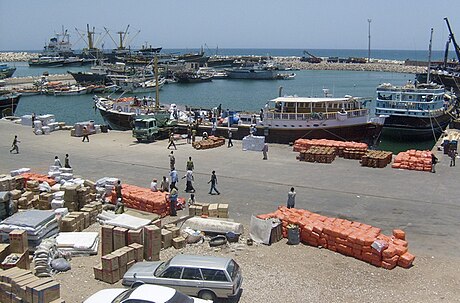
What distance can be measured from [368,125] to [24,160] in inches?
954

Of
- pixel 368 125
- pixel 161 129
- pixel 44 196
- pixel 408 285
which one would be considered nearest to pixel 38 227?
pixel 44 196

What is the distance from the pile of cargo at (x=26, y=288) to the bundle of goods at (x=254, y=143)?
22.2m

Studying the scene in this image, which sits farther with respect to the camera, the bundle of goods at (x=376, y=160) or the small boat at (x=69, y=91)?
the small boat at (x=69, y=91)

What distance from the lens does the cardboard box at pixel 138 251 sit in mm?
14266

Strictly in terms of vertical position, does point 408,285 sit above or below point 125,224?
below

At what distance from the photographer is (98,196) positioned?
21.0 m

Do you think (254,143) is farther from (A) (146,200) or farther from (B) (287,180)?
(A) (146,200)

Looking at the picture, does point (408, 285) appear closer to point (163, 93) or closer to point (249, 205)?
point (249, 205)

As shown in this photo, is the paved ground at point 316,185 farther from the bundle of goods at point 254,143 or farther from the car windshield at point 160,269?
the car windshield at point 160,269

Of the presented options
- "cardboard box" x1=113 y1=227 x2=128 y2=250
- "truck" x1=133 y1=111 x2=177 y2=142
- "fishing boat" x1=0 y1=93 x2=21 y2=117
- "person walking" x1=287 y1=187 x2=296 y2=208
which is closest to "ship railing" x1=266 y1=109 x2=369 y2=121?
"truck" x1=133 y1=111 x2=177 y2=142

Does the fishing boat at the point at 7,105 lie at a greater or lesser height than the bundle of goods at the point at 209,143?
greater

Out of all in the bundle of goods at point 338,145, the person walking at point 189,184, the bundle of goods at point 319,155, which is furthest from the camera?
the bundle of goods at point 338,145

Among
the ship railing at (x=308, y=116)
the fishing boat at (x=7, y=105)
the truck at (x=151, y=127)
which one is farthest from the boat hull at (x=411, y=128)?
the fishing boat at (x=7, y=105)

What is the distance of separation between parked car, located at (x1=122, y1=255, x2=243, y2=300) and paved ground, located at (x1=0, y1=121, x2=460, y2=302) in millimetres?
775
